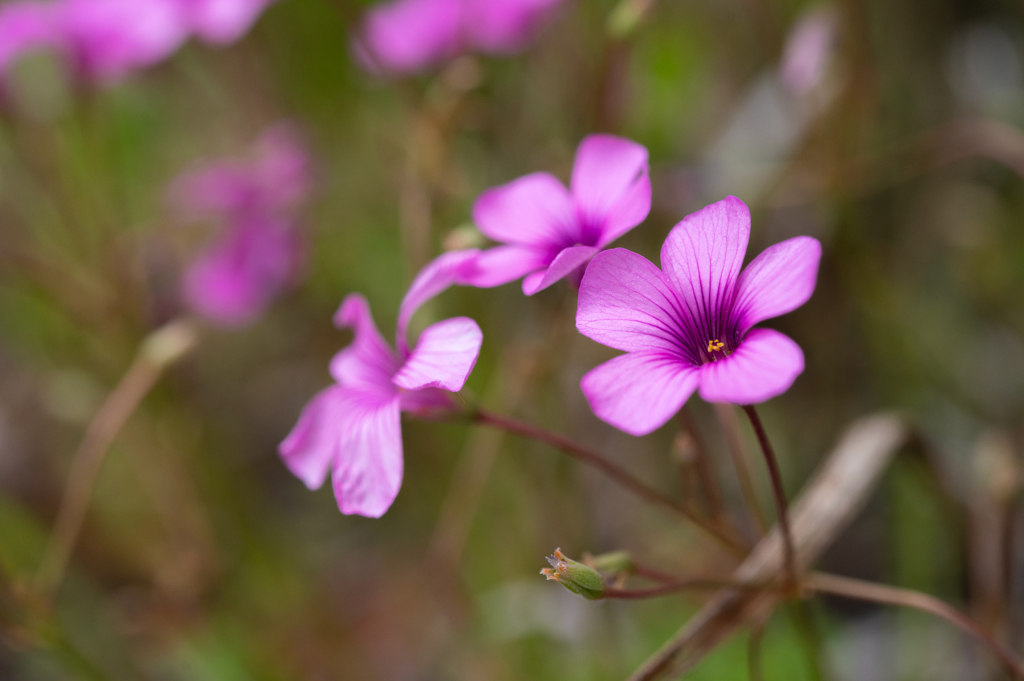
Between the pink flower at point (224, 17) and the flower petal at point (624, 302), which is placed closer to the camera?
the flower petal at point (624, 302)

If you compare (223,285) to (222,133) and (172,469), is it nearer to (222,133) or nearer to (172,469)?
(172,469)

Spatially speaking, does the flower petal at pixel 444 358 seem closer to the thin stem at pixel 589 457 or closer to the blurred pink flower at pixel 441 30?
the thin stem at pixel 589 457

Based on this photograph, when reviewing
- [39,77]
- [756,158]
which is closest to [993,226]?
[756,158]

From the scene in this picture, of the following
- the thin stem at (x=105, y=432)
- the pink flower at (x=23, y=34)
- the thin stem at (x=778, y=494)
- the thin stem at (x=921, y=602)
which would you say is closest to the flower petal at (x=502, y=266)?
the thin stem at (x=778, y=494)

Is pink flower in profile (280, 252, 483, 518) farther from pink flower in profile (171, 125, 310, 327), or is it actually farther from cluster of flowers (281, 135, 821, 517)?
pink flower in profile (171, 125, 310, 327)

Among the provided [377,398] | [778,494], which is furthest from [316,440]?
[778,494]

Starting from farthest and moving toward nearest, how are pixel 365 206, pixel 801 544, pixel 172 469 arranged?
pixel 365 206 < pixel 172 469 < pixel 801 544
